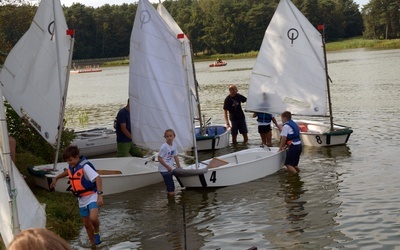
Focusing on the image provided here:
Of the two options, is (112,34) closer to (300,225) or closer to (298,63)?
(298,63)

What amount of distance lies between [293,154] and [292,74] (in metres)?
4.81

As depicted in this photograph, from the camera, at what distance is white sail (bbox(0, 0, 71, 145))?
13058 mm

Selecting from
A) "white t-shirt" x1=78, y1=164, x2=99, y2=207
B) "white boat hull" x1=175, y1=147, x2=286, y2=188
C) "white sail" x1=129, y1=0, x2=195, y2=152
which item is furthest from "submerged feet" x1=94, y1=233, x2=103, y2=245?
"white sail" x1=129, y1=0, x2=195, y2=152

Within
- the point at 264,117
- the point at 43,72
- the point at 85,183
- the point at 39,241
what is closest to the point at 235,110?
the point at 264,117

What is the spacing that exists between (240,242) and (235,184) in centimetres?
422

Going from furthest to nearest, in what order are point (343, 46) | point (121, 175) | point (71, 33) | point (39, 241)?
point (343, 46) < point (121, 175) < point (71, 33) < point (39, 241)

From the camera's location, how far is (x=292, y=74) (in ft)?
62.9

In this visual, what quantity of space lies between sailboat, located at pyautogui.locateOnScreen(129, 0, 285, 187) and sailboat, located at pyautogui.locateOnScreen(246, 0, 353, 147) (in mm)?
5369

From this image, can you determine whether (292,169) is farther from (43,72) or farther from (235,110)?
(43,72)

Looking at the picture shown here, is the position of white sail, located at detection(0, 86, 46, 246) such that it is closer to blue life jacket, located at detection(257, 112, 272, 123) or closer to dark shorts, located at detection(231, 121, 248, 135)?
blue life jacket, located at detection(257, 112, 272, 123)

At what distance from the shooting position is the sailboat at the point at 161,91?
13.8 meters

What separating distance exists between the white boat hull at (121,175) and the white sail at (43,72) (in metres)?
0.89

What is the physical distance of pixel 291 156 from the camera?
1502 cm

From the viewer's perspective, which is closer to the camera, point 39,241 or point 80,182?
point 39,241
